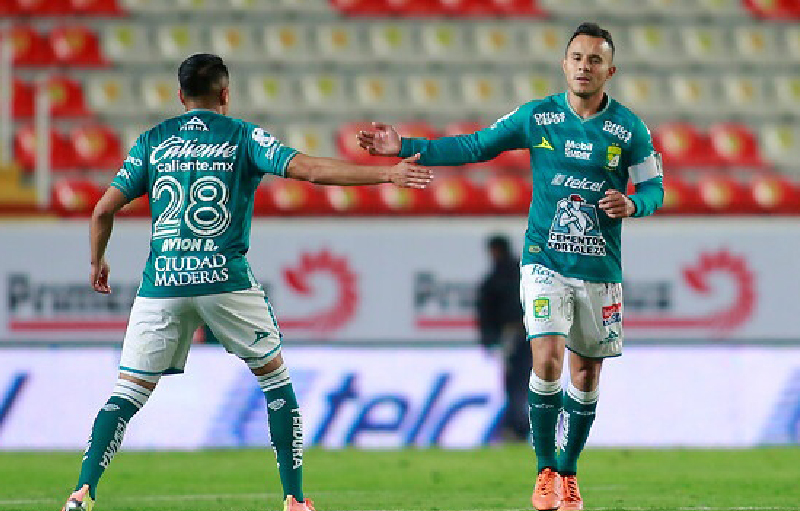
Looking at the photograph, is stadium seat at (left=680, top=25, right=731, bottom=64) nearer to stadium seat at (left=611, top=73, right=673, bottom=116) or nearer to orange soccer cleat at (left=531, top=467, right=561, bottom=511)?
stadium seat at (left=611, top=73, right=673, bottom=116)

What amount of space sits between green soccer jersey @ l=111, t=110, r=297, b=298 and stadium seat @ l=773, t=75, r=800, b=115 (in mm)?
12523

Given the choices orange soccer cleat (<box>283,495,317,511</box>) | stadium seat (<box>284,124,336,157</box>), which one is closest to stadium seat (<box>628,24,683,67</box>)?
stadium seat (<box>284,124,336,157</box>)

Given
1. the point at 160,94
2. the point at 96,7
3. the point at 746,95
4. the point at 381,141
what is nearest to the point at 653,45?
the point at 746,95

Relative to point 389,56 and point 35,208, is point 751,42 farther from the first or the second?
point 35,208

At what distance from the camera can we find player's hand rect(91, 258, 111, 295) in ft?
22.8

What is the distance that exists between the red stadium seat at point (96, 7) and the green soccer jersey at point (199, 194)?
11797mm

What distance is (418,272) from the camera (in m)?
14.3

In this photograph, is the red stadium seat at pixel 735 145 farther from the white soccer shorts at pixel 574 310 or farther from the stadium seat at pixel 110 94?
the white soccer shorts at pixel 574 310

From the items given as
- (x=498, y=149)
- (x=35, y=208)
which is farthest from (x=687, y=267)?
(x=498, y=149)

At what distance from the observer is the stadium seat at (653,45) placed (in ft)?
60.1

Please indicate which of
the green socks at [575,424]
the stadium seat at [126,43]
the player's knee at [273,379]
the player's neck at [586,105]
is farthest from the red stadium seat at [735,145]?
the player's knee at [273,379]

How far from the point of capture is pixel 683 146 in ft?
57.6

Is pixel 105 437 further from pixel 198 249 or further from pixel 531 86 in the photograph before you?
pixel 531 86

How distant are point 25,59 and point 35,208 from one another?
3.70 metres
